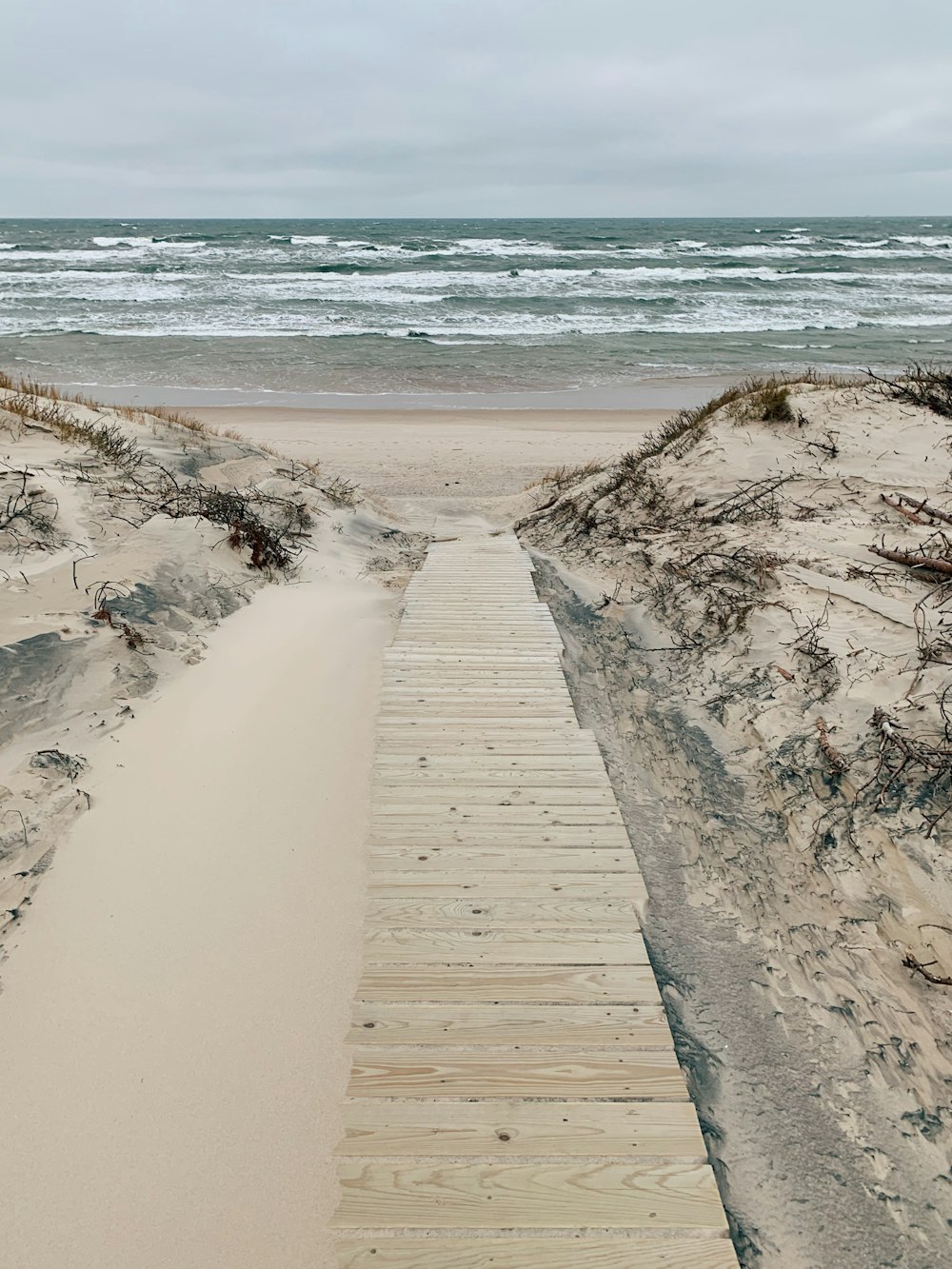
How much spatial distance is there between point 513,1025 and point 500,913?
1.85 feet

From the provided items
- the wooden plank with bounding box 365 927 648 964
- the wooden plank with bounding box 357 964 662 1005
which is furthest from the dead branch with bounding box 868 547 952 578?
the wooden plank with bounding box 357 964 662 1005

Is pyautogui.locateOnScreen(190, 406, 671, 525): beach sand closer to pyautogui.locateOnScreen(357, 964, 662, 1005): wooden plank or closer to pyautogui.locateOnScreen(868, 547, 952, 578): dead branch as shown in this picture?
pyautogui.locateOnScreen(868, 547, 952, 578): dead branch

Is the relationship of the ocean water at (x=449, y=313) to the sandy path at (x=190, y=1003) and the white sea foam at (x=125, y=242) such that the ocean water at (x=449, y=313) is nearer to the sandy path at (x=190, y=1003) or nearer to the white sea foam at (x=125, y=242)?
the white sea foam at (x=125, y=242)

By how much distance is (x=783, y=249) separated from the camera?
53281 mm

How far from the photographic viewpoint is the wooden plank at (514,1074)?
8.80ft

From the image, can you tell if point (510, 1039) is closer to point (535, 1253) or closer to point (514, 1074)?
point (514, 1074)

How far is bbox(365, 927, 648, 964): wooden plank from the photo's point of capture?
126 inches

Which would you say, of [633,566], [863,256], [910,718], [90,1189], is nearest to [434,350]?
[633,566]

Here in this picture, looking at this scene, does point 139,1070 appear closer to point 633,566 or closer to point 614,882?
point 614,882

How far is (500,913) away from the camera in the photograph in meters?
3.44

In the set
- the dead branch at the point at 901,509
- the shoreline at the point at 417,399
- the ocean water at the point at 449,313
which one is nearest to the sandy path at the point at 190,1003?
the dead branch at the point at 901,509

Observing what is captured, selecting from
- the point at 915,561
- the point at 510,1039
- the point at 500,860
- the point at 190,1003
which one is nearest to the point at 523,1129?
the point at 510,1039

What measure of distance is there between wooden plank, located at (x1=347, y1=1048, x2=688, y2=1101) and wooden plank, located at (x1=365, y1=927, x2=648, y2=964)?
417 millimetres

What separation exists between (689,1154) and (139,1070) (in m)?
1.98
